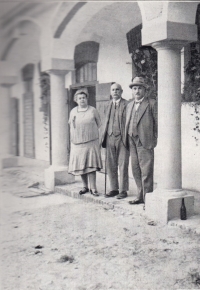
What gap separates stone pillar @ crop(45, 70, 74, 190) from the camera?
7133 mm

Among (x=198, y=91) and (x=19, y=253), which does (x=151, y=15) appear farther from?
(x=19, y=253)

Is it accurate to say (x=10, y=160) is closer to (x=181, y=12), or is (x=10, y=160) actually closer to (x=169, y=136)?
(x=169, y=136)

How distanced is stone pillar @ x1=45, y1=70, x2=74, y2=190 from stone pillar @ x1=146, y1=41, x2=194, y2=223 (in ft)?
8.68

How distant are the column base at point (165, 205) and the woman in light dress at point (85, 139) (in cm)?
136

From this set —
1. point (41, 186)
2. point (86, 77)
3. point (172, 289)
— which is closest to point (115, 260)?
point (172, 289)

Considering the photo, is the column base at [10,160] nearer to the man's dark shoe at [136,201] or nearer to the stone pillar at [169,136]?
the man's dark shoe at [136,201]

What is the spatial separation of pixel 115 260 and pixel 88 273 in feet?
1.21

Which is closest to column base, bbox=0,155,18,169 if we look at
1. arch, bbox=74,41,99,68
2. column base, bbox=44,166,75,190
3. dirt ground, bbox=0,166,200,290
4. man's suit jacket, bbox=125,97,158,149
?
column base, bbox=44,166,75,190

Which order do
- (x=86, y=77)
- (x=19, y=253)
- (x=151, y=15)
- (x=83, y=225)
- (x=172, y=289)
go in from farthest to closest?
(x=86, y=77) → (x=83, y=225) → (x=151, y=15) → (x=19, y=253) → (x=172, y=289)

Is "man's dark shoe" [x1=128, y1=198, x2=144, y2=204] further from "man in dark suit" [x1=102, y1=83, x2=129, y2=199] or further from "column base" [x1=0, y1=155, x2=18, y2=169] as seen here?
"column base" [x1=0, y1=155, x2=18, y2=169]

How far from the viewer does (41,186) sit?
750 cm

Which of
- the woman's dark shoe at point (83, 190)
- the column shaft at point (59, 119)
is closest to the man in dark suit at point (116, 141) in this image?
the woman's dark shoe at point (83, 190)

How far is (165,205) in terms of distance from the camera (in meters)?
4.81

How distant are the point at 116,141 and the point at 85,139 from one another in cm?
55
